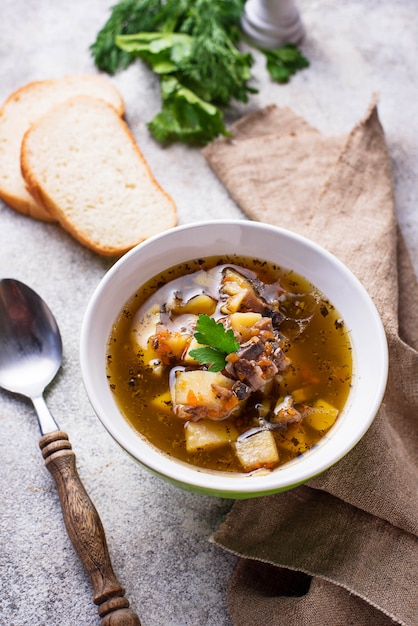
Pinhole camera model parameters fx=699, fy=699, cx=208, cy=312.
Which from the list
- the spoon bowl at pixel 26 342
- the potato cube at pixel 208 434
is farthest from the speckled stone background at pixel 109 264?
the potato cube at pixel 208 434

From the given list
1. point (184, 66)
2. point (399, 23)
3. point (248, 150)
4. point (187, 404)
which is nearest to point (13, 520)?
point (187, 404)

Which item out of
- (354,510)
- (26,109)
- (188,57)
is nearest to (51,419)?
(354,510)

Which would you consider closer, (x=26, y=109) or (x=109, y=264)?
(x=109, y=264)

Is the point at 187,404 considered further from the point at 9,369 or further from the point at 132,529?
the point at 9,369

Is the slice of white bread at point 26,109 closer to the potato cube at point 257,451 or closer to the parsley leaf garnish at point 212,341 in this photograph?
the parsley leaf garnish at point 212,341

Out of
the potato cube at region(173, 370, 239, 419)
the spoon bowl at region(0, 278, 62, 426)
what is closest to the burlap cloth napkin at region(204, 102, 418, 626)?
Answer: the potato cube at region(173, 370, 239, 419)

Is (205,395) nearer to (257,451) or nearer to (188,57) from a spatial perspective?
(257,451)

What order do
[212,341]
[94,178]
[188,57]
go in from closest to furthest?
[212,341] → [94,178] → [188,57]
